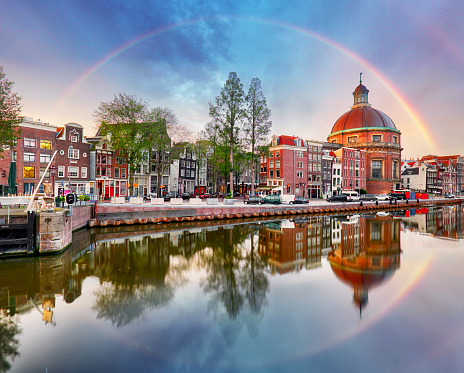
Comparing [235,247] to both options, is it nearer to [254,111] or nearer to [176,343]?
[176,343]

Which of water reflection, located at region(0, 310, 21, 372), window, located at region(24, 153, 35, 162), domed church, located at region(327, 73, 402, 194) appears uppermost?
domed church, located at region(327, 73, 402, 194)

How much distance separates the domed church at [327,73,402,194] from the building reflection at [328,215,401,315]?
7517cm

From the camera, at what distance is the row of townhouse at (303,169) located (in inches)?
2751

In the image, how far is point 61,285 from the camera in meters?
13.9

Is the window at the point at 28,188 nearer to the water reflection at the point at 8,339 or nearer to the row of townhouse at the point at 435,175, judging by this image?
the water reflection at the point at 8,339

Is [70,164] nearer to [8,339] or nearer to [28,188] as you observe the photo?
[28,188]

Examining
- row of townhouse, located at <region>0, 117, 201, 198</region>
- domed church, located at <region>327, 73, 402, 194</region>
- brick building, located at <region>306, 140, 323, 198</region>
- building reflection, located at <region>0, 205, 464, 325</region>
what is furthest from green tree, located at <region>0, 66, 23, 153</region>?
domed church, located at <region>327, 73, 402, 194</region>

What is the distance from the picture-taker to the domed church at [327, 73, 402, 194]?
326 ft

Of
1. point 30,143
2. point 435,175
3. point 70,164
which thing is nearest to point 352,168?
point 435,175

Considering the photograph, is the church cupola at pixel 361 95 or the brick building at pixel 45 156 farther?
the church cupola at pixel 361 95

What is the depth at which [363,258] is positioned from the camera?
67.0ft

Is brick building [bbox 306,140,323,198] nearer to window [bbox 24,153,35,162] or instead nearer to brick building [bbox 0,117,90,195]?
brick building [bbox 0,117,90,195]

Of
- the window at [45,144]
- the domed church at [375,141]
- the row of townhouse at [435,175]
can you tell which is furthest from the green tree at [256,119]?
the row of townhouse at [435,175]

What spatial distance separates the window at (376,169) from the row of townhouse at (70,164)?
79.3 meters
